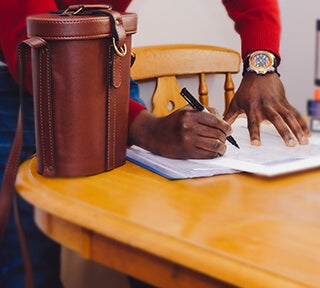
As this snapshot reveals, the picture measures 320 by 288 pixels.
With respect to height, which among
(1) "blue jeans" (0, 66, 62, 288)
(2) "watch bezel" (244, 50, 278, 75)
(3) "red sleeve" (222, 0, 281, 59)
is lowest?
(1) "blue jeans" (0, 66, 62, 288)

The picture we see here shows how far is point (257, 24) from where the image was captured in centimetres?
109

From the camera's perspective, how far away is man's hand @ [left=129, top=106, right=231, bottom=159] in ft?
2.58

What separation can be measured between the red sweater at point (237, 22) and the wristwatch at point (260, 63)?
0.06 feet

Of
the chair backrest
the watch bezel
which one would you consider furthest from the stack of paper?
the chair backrest

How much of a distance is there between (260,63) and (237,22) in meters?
0.16

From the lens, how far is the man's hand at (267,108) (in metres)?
0.91

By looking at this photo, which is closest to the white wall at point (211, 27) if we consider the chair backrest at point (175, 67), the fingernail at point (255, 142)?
the chair backrest at point (175, 67)

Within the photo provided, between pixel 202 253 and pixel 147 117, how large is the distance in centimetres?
34

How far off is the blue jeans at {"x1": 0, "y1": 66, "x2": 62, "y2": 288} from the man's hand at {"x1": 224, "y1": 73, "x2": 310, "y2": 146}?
35 centimetres

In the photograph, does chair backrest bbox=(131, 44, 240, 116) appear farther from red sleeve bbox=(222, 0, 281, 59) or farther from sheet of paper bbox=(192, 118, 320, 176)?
sheet of paper bbox=(192, 118, 320, 176)

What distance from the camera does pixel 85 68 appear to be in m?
0.70

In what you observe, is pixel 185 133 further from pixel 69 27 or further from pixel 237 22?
pixel 237 22

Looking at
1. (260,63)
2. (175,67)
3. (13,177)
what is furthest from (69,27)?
(175,67)

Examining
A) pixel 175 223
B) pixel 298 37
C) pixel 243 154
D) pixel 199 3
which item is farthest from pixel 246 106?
pixel 199 3
